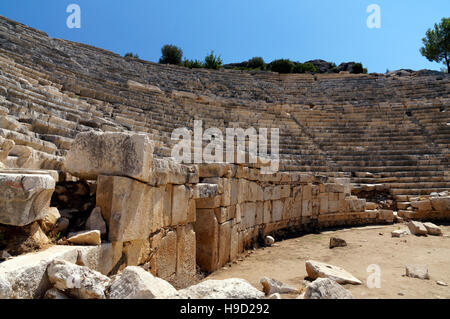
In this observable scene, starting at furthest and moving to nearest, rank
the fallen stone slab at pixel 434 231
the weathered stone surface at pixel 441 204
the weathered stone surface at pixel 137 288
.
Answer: the weathered stone surface at pixel 441 204 < the fallen stone slab at pixel 434 231 < the weathered stone surface at pixel 137 288

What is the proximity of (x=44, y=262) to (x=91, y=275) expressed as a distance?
32 cm

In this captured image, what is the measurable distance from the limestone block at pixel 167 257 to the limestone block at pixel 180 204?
202 mm

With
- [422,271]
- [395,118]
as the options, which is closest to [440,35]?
[395,118]

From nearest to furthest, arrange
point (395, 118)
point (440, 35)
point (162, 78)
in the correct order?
1. point (395, 118)
2. point (162, 78)
3. point (440, 35)

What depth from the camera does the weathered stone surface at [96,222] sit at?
9.81 feet

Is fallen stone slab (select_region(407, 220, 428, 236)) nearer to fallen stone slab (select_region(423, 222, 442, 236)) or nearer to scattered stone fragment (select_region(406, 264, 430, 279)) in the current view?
fallen stone slab (select_region(423, 222, 442, 236))

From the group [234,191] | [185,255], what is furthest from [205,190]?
[234,191]

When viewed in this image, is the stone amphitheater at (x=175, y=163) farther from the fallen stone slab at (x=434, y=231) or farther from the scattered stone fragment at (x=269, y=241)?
the fallen stone slab at (x=434, y=231)

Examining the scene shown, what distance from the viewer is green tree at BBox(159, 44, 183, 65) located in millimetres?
32844

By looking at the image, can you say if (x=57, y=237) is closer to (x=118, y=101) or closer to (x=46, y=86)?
(x=46, y=86)

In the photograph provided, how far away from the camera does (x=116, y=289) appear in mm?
2135

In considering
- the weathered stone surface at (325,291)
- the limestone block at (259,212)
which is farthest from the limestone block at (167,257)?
the limestone block at (259,212)

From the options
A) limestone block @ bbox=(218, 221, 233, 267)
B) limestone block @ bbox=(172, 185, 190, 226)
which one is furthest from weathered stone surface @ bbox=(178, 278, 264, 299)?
limestone block @ bbox=(218, 221, 233, 267)
